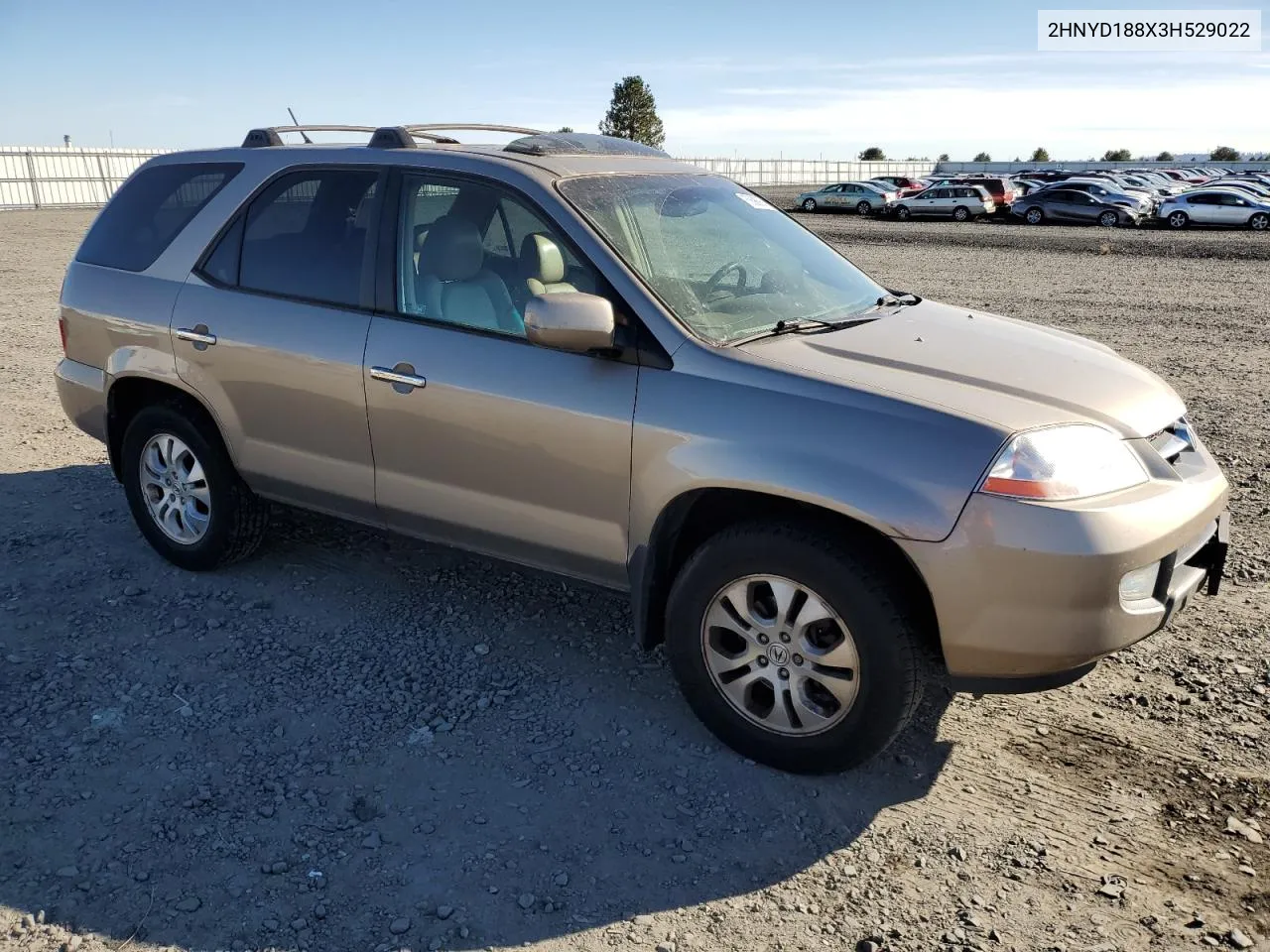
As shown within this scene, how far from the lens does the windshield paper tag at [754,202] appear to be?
4715mm

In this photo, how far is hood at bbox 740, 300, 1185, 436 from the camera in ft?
10.7

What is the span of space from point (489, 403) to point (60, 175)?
4408 centimetres

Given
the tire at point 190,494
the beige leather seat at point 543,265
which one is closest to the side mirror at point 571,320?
the beige leather seat at point 543,265

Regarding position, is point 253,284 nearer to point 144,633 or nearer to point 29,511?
point 144,633

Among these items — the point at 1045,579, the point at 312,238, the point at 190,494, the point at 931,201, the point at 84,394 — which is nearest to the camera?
the point at 1045,579

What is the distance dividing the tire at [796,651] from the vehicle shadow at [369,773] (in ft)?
0.56

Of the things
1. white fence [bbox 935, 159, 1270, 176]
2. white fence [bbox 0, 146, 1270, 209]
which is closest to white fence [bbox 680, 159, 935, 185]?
white fence [bbox 935, 159, 1270, 176]

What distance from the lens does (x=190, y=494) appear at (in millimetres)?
5043

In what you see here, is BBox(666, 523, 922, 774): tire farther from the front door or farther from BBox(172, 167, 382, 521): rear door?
BBox(172, 167, 382, 521): rear door

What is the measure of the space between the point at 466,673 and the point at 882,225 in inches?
1274

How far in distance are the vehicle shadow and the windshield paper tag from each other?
192cm

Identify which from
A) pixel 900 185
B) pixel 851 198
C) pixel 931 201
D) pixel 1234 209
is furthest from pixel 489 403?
pixel 900 185

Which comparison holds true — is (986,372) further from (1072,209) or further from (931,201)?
(931,201)

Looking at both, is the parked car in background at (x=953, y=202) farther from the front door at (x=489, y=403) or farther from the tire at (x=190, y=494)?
the front door at (x=489, y=403)
